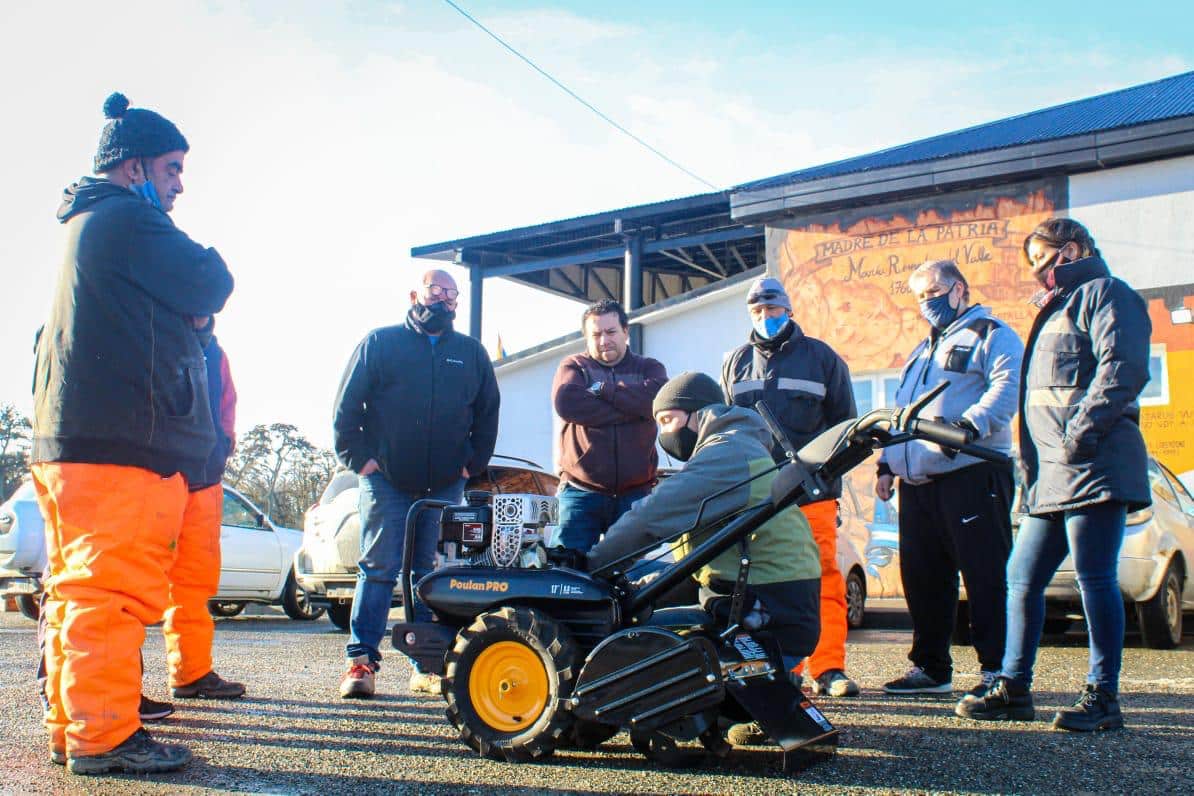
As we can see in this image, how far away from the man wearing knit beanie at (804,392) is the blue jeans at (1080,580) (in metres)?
1.06

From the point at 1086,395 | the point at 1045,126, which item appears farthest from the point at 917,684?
the point at 1045,126

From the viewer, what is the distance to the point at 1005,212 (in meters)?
13.0

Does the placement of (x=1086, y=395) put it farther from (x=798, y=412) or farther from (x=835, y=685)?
(x=835, y=685)

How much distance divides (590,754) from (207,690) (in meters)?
2.23

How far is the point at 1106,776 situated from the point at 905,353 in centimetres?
1017

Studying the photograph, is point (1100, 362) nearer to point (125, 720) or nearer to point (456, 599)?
point (456, 599)

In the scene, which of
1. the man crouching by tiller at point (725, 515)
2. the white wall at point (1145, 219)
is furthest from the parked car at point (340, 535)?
the white wall at point (1145, 219)

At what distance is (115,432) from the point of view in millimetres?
3893

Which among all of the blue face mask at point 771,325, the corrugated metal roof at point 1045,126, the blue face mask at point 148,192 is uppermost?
the corrugated metal roof at point 1045,126

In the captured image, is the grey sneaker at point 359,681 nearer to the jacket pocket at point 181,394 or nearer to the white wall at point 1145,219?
the jacket pocket at point 181,394

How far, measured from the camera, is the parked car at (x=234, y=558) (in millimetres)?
10609

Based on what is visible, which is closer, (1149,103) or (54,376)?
(54,376)

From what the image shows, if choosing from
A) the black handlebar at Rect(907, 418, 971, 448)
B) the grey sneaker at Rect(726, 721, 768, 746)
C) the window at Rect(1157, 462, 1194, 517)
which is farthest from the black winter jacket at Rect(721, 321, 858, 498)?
the window at Rect(1157, 462, 1194, 517)

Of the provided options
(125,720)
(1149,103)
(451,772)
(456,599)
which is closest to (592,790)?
(451,772)
